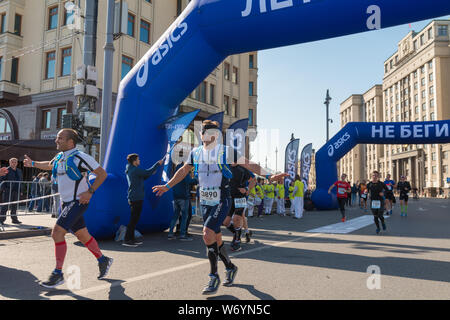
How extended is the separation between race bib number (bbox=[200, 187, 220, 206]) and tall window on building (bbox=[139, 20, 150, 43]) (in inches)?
829

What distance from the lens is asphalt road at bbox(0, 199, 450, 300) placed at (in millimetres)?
3996

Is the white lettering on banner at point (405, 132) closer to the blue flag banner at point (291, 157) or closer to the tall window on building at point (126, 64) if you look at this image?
the blue flag banner at point (291, 157)

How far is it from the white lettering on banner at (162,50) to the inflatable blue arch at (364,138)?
1305cm

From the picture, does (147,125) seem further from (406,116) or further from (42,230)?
(406,116)

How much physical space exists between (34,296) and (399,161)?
284 feet

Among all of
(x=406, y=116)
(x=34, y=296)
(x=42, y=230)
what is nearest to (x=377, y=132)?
(x=42, y=230)

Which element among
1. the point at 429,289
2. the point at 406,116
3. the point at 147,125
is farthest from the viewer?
the point at 406,116

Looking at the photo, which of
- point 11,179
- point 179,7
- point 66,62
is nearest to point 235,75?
point 179,7

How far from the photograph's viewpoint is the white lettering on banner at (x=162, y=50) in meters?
7.88

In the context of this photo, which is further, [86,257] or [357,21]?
[357,21]

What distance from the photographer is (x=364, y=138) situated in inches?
739

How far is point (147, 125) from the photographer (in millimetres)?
8109

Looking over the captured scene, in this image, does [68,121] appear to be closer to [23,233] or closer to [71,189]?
[23,233]

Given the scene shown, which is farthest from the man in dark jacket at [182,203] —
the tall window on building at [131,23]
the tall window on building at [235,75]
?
the tall window on building at [235,75]
